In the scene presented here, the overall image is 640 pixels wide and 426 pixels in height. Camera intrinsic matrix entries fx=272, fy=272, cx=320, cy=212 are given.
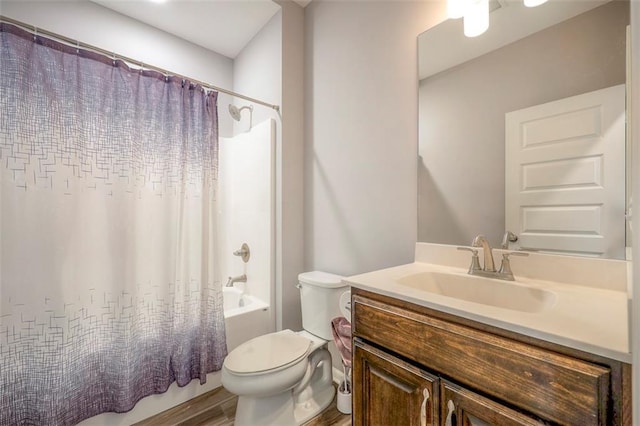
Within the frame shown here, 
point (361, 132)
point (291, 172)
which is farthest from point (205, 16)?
point (361, 132)

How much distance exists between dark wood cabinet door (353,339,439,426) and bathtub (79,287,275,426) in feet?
3.55

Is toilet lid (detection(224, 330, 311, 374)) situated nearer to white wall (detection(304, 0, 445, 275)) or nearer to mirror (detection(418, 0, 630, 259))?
white wall (detection(304, 0, 445, 275))

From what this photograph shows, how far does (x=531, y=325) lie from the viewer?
623 mm

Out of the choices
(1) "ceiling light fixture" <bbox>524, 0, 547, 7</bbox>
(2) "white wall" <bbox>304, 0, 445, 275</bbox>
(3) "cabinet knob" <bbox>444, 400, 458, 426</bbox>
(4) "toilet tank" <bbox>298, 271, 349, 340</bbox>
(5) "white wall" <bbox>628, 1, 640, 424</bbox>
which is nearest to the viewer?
(5) "white wall" <bbox>628, 1, 640, 424</bbox>

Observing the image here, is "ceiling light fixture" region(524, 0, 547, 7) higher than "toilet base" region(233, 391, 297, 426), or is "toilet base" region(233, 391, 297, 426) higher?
"ceiling light fixture" region(524, 0, 547, 7)

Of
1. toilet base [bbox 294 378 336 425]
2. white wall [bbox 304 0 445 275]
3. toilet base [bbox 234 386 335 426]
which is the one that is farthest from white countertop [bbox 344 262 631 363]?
toilet base [bbox 294 378 336 425]

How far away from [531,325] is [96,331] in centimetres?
177

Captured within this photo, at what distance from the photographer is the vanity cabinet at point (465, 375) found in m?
0.55

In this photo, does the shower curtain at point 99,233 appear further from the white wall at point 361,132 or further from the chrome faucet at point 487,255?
the chrome faucet at point 487,255

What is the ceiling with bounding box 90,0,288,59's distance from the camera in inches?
77.7

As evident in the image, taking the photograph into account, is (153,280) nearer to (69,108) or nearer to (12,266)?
(12,266)

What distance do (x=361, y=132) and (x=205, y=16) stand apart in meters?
1.60

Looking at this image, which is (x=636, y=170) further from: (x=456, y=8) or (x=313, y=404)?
(x=313, y=404)

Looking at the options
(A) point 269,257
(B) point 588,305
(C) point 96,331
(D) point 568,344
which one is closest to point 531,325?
(D) point 568,344
